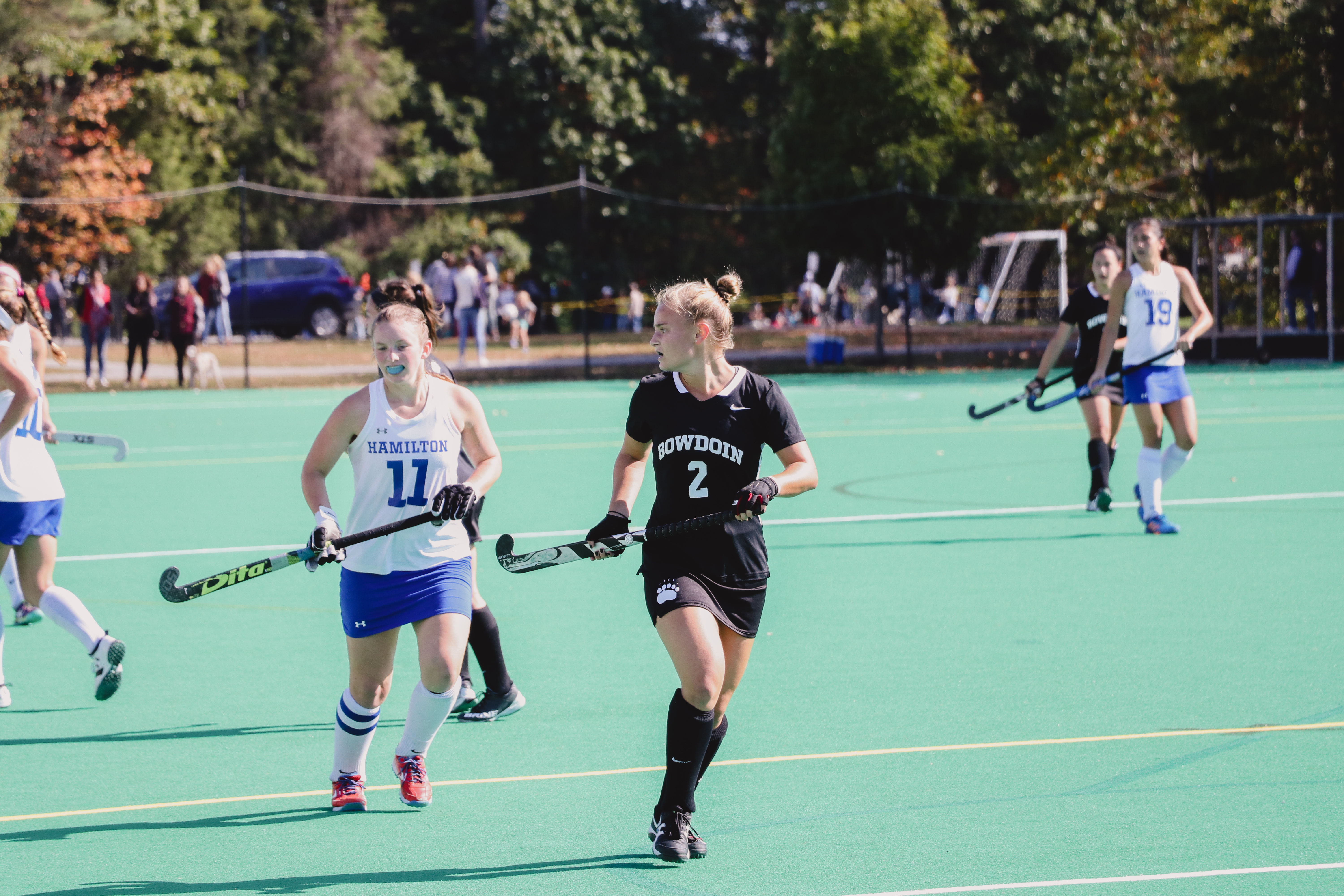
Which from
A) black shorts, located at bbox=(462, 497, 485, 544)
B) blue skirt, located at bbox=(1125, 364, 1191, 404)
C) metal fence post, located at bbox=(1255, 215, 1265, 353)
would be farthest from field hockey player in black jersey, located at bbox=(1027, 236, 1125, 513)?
metal fence post, located at bbox=(1255, 215, 1265, 353)

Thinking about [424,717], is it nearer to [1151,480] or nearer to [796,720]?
[796,720]

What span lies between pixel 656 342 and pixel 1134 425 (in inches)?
569

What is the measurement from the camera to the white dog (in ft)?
84.7

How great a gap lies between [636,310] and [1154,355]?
3598 cm

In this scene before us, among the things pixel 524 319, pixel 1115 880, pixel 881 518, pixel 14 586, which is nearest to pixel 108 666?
pixel 14 586

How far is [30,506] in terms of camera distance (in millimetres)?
6508

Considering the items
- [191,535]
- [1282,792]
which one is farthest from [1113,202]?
[1282,792]

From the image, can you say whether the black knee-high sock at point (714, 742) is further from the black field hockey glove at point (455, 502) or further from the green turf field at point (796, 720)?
the black field hockey glove at point (455, 502)

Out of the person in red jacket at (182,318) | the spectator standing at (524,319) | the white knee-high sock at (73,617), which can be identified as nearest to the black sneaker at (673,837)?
the white knee-high sock at (73,617)

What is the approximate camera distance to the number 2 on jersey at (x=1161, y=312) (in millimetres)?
10508

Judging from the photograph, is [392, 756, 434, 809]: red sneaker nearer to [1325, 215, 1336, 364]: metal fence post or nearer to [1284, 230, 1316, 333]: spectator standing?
[1325, 215, 1336, 364]: metal fence post

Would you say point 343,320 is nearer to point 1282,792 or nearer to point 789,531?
point 789,531

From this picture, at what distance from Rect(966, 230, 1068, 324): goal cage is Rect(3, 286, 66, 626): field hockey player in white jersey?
119 ft

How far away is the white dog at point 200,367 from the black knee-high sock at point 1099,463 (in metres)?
18.1
